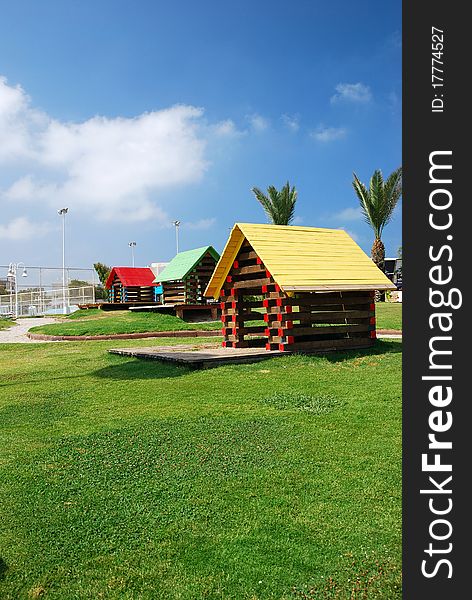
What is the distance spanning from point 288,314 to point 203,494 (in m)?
7.80

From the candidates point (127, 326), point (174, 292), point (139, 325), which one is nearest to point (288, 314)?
point (127, 326)

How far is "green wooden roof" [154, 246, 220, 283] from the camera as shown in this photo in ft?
95.7

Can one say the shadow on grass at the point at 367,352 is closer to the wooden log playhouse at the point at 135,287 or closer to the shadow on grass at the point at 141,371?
the shadow on grass at the point at 141,371

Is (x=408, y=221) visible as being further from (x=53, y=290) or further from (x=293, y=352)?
(x=53, y=290)

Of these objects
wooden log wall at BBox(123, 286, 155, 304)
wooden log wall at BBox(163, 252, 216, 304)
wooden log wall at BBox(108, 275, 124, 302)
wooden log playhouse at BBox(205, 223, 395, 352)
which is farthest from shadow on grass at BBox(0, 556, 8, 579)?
wooden log wall at BBox(108, 275, 124, 302)

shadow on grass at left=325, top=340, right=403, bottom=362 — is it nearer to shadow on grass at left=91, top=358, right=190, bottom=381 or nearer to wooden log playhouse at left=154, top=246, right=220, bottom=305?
shadow on grass at left=91, top=358, right=190, bottom=381

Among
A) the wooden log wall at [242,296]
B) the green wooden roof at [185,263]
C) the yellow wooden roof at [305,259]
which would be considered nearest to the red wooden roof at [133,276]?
the green wooden roof at [185,263]

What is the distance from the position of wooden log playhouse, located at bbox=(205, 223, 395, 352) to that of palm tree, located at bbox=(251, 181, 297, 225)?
84.7 ft

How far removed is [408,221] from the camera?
187 cm

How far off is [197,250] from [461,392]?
94.9ft

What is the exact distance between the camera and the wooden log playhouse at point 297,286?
11766mm

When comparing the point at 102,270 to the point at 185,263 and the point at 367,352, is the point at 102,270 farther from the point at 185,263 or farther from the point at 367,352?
the point at 367,352

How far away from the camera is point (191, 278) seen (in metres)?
29.2

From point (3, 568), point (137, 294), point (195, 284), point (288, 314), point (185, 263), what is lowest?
point (3, 568)
